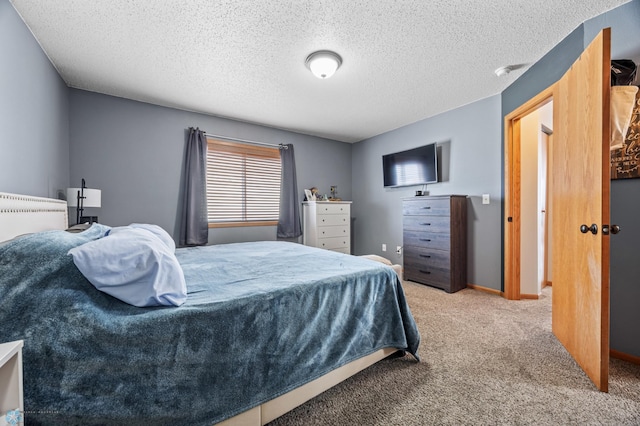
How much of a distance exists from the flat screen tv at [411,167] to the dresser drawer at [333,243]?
4.04ft

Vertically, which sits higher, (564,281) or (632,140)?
(632,140)

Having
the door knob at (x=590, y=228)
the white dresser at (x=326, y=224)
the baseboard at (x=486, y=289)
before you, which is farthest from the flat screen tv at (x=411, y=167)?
the door knob at (x=590, y=228)

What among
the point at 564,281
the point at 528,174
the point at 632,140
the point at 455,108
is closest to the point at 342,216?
the point at 455,108

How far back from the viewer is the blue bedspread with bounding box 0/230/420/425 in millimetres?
865

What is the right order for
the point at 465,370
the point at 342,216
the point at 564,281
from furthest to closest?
the point at 342,216, the point at 564,281, the point at 465,370

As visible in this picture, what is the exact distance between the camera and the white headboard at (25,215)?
1302 millimetres

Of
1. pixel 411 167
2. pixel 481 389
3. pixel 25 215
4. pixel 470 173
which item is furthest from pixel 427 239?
pixel 25 215

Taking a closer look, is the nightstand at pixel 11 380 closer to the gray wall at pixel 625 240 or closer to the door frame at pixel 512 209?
the gray wall at pixel 625 240

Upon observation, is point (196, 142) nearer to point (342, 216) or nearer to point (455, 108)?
point (342, 216)

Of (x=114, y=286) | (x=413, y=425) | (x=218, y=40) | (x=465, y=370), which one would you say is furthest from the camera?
(x=218, y=40)

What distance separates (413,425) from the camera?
4.12 feet

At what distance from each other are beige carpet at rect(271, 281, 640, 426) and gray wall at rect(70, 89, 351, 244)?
2967 millimetres

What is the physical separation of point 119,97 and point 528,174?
506 cm

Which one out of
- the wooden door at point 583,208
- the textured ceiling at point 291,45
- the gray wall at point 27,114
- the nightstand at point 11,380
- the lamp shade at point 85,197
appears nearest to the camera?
the nightstand at point 11,380
